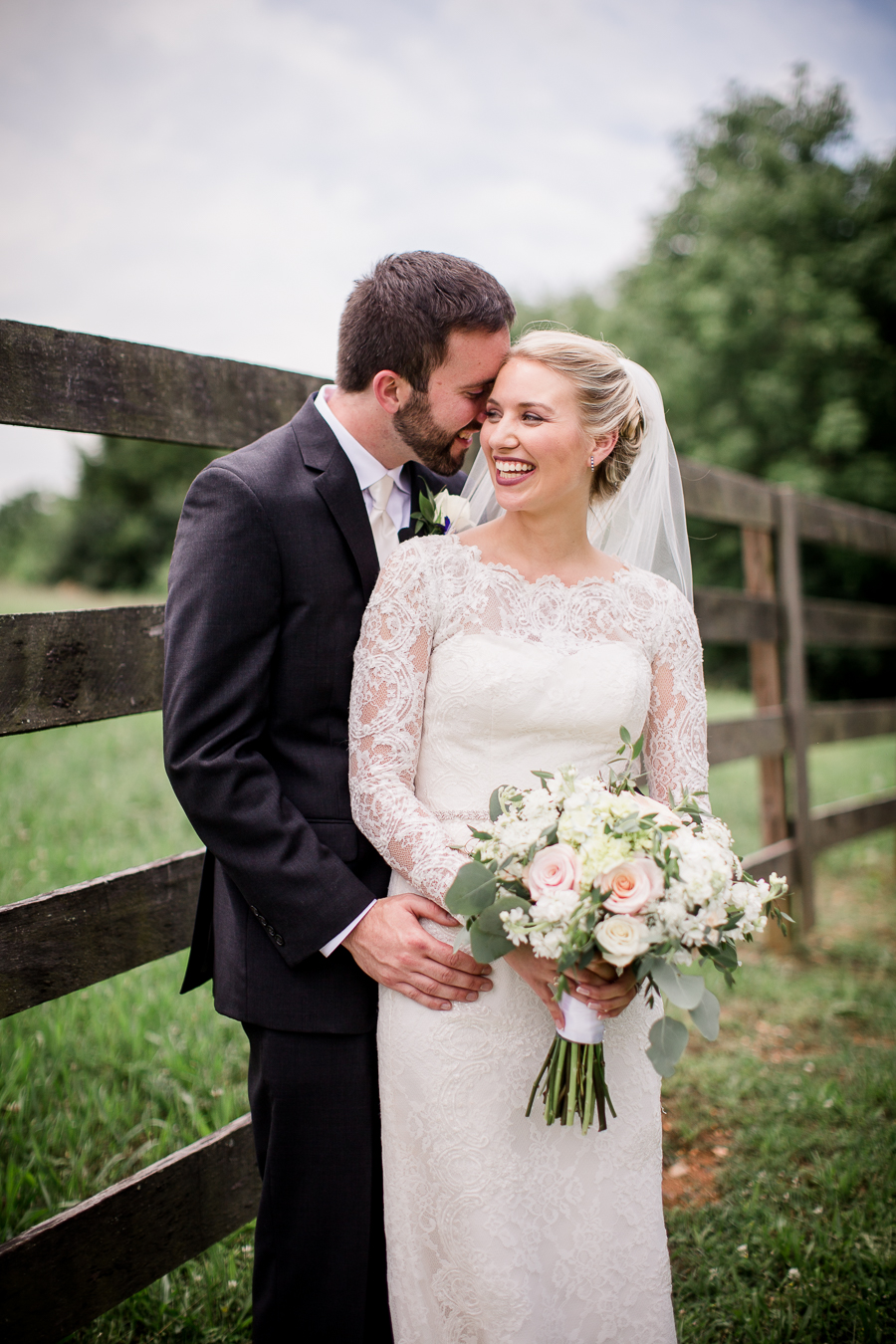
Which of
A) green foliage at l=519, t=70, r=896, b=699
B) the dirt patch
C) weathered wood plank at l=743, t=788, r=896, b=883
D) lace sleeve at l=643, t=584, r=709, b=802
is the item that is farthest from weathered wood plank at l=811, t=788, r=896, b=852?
green foliage at l=519, t=70, r=896, b=699

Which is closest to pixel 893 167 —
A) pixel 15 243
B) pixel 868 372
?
pixel 868 372

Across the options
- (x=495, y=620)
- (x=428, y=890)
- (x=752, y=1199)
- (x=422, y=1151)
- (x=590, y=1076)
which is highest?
(x=495, y=620)

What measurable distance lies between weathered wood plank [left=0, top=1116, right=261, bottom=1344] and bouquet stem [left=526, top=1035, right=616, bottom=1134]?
43.9 inches

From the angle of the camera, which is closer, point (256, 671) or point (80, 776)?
point (256, 671)

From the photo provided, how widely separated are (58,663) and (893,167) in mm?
22343

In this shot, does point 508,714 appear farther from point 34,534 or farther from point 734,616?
point 34,534

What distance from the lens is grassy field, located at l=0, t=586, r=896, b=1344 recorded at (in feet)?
8.25

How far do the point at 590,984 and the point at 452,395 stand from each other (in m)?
1.48

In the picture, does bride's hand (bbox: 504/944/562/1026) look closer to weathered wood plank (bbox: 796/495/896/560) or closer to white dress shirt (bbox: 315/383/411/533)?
white dress shirt (bbox: 315/383/411/533)

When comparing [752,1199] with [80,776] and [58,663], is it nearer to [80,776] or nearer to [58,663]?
[58,663]

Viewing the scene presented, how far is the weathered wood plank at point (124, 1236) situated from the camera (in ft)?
6.48

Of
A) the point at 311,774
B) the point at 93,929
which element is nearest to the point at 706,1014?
the point at 311,774

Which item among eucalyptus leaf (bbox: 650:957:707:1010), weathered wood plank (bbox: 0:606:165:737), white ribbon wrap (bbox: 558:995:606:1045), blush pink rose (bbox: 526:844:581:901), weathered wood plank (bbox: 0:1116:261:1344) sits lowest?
weathered wood plank (bbox: 0:1116:261:1344)

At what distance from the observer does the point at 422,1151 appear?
192cm
